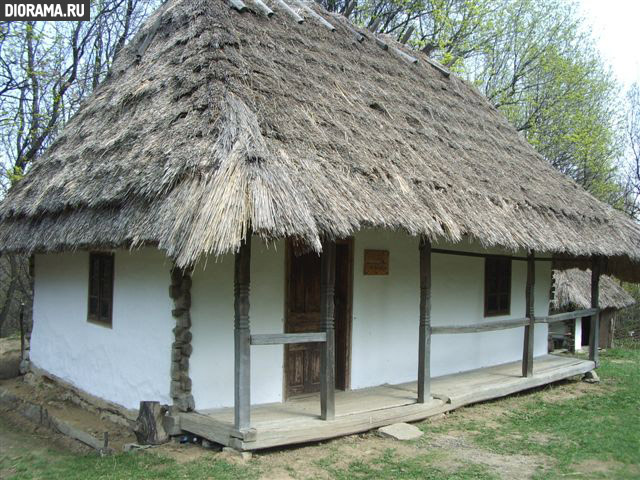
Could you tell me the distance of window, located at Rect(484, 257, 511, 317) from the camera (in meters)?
9.56

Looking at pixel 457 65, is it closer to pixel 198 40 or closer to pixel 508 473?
pixel 198 40

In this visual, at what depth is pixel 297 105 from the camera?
6.55 metres

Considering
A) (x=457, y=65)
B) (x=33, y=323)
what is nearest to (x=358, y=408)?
(x=33, y=323)

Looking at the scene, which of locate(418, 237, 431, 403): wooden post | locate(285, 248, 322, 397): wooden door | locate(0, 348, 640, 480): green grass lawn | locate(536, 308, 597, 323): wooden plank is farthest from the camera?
locate(536, 308, 597, 323): wooden plank

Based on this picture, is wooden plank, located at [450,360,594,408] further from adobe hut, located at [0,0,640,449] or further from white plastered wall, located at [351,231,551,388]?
white plastered wall, located at [351,231,551,388]

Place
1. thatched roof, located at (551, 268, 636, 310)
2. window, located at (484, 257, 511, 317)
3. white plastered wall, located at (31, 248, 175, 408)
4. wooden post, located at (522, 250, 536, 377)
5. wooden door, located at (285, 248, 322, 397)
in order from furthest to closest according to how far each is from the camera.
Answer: thatched roof, located at (551, 268, 636, 310) < window, located at (484, 257, 511, 317) < wooden post, located at (522, 250, 536, 377) < wooden door, located at (285, 248, 322, 397) < white plastered wall, located at (31, 248, 175, 408)

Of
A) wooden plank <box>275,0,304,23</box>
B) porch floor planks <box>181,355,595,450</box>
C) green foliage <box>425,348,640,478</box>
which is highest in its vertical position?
wooden plank <box>275,0,304,23</box>

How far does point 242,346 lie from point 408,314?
3.39m

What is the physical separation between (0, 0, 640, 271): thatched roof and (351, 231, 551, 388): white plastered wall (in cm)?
124

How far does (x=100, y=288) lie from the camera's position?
25.1 feet

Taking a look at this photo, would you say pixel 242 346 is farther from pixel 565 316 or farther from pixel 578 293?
pixel 578 293

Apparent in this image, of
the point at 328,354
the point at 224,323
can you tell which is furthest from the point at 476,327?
the point at 224,323

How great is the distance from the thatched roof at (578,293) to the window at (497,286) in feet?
17.7

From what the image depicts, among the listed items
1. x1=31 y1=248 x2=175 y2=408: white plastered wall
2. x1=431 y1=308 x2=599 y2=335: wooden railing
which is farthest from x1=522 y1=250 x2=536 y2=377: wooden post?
x1=31 y1=248 x2=175 y2=408: white plastered wall
